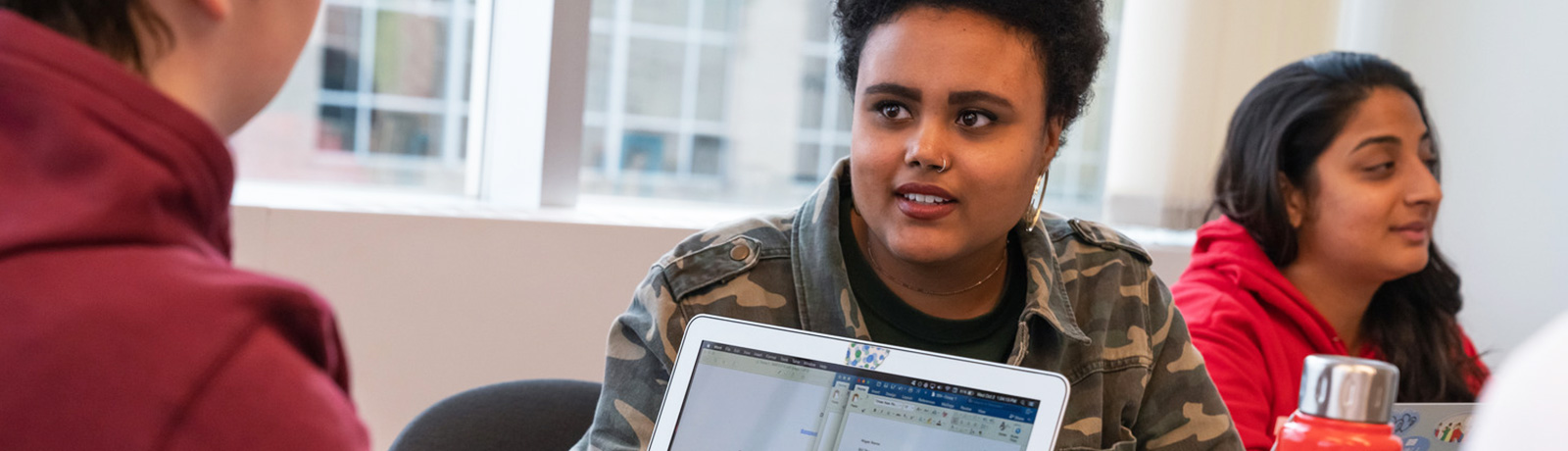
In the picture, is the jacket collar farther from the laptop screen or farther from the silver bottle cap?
the silver bottle cap

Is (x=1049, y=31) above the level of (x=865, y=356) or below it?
above

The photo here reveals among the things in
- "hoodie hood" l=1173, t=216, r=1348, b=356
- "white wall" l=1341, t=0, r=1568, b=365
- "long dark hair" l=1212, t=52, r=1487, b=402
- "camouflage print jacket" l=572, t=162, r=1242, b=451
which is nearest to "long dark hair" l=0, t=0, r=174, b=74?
"camouflage print jacket" l=572, t=162, r=1242, b=451

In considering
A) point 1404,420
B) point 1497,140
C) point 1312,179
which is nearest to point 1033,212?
point 1404,420

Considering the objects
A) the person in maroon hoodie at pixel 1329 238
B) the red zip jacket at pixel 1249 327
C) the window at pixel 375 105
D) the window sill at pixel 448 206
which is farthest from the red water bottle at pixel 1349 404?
the window at pixel 375 105

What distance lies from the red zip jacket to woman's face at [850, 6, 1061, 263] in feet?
1.69

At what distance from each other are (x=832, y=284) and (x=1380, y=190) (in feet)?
3.10

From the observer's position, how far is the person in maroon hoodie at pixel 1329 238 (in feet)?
5.57

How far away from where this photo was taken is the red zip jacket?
156 centimetres

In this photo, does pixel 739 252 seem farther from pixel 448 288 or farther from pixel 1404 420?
pixel 448 288

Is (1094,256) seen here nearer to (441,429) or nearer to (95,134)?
(441,429)

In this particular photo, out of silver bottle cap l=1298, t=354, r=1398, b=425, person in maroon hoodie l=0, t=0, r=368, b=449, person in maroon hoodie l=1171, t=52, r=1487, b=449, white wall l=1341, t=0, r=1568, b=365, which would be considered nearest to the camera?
person in maroon hoodie l=0, t=0, r=368, b=449

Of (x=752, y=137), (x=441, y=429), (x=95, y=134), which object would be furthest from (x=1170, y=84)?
(x=95, y=134)

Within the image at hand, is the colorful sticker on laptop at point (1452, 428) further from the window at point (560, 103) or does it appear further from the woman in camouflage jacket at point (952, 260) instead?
A: the window at point (560, 103)

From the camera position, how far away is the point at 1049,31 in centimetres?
125
